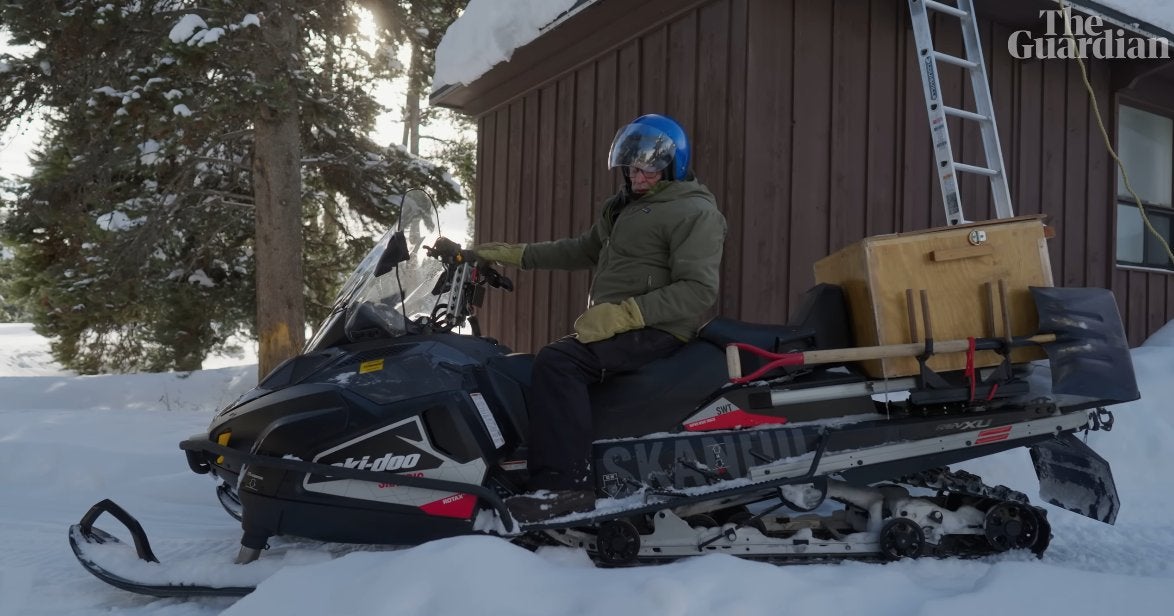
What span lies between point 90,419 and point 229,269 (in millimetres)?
4929

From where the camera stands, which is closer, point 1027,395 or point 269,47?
point 1027,395

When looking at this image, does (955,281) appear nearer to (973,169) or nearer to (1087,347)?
(1087,347)

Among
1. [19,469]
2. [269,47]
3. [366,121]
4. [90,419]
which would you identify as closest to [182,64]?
[269,47]

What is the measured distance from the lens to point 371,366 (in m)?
2.71

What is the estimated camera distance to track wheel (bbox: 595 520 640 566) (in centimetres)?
264

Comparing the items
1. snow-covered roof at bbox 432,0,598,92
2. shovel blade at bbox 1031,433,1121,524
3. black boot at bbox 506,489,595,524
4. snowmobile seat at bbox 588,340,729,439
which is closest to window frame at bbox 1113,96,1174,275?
shovel blade at bbox 1031,433,1121,524

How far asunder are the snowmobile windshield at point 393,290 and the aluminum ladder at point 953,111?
2.55 meters

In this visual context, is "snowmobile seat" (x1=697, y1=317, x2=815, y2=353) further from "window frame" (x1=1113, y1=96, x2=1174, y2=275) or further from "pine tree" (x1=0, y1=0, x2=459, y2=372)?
"pine tree" (x1=0, y1=0, x2=459, y2=372)

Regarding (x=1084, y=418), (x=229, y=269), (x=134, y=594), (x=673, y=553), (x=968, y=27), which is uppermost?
(x=968, y=27)

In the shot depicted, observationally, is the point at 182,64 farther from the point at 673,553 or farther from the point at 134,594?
the point at 673,553

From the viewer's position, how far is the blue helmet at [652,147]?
290 cm

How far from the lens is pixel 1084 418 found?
2.65 metres

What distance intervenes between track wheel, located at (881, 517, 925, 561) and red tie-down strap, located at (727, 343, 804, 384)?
62 centimetres

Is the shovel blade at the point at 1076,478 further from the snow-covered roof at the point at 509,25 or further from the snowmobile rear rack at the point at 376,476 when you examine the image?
the snow-covered roof at the point at 509,25
